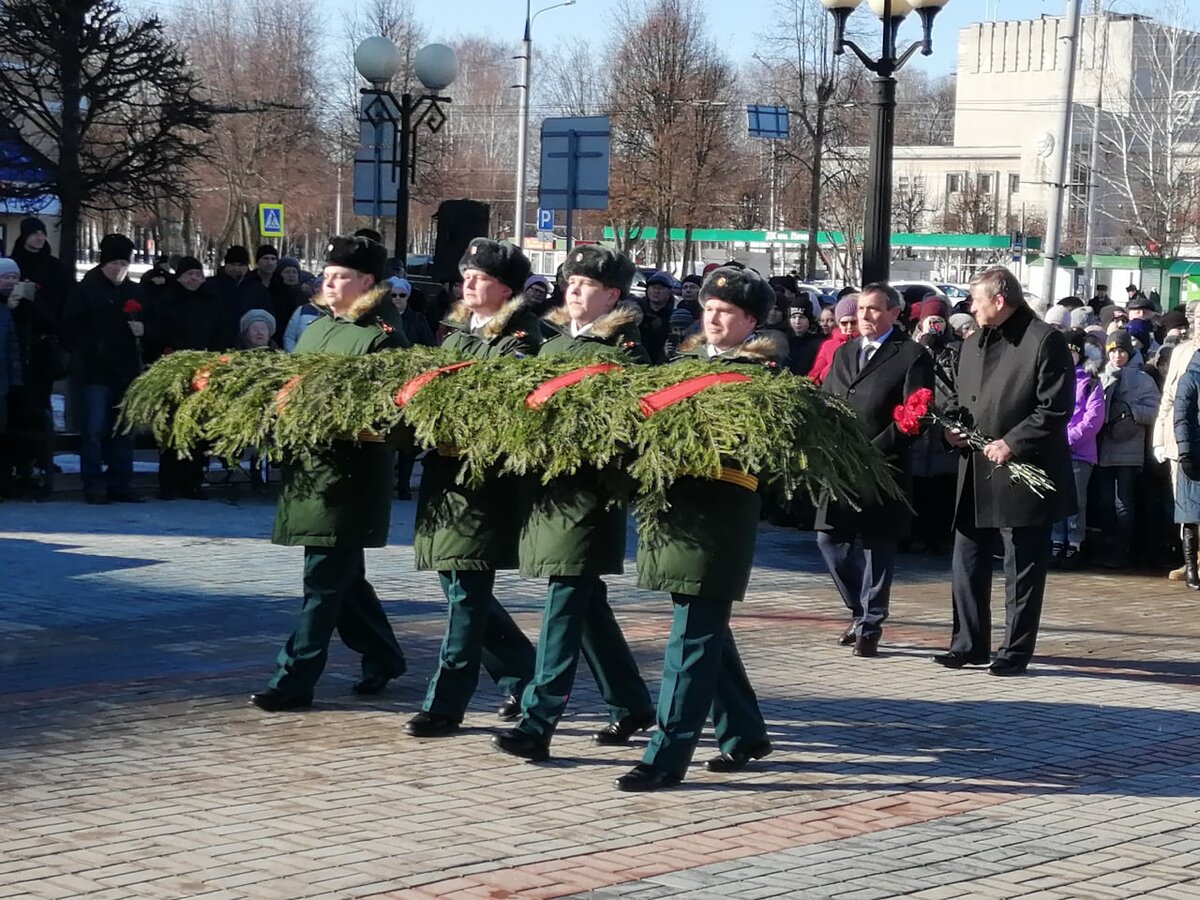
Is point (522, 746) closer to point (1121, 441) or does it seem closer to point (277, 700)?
point (277, 700)

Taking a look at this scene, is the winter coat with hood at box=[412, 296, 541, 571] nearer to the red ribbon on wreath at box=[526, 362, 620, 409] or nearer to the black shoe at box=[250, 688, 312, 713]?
the red ribbon on wreath at box=[526, 362, 620, 409]

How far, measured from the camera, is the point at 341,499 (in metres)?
7.33

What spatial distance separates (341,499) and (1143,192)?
6634 cm

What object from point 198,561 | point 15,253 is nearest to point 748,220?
point 15,253

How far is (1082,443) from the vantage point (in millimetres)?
13180

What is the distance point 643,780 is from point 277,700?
1830 mm

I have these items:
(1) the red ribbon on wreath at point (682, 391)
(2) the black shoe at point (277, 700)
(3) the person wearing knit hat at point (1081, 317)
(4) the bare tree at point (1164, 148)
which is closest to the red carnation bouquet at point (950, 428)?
(1) the red ribbon on wreath at point (682, 391)

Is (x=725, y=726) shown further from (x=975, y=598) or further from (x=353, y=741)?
(x=975, y=598)

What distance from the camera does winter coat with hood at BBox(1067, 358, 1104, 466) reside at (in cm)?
1312

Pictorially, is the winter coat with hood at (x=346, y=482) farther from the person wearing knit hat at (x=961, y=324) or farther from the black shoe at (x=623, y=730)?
the person wearing knit hat at (x=961, y=324)

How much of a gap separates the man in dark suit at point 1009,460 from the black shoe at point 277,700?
3404 mm

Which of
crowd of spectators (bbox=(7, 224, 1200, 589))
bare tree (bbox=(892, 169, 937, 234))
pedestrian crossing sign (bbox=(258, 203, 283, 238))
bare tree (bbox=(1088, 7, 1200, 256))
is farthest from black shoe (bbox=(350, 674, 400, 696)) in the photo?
bare tree (bbox=(892, 169, 937, 234))

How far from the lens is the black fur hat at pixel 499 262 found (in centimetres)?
708

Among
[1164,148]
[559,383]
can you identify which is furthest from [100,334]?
[1164,148]
